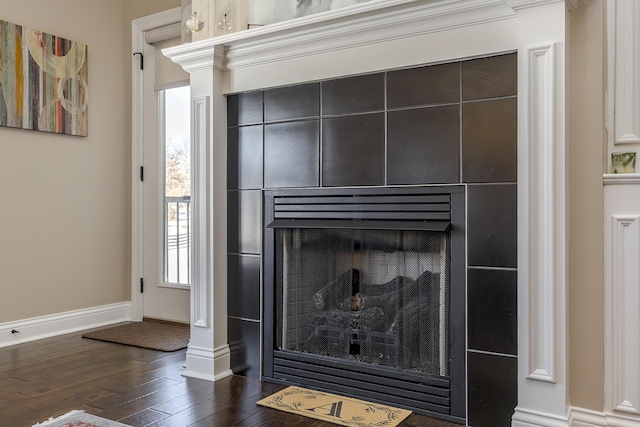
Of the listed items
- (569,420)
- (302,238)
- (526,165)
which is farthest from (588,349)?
(302,238)

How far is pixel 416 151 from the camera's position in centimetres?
226

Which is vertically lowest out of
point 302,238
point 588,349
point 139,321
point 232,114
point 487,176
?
point 139,321

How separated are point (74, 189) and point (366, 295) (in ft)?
8.06

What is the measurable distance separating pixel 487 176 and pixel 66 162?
298cm

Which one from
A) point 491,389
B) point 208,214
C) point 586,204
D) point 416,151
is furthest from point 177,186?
point 586,204

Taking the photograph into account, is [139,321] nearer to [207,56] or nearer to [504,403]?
[207,56]

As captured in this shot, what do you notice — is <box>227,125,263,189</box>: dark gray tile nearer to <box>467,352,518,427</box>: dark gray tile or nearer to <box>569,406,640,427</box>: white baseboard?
<box>467,352,518,427</box>: dark gray tile

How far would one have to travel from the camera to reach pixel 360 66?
2.39 metres

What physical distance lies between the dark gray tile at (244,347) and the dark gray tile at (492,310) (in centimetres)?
112

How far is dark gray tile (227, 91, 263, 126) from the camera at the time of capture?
8.94ft

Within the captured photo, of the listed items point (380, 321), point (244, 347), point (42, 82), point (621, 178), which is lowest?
point (244, 347)

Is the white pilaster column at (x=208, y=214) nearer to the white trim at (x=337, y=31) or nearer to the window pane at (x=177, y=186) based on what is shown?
the white trim at (x=337, y=31)

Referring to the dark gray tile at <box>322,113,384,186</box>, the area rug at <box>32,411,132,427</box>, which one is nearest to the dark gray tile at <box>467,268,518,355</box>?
the dark gray tile at <box>322,113,384,186</box>

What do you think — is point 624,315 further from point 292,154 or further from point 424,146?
point 292,154
